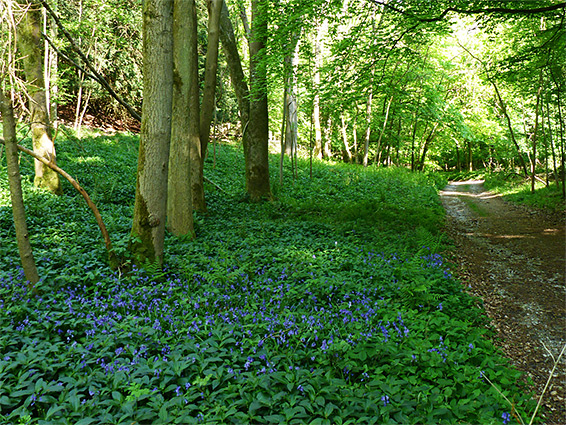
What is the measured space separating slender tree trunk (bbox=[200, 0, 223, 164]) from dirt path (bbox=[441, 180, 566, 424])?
6.75 m

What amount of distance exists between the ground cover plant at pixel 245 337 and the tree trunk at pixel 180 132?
534 millimetres

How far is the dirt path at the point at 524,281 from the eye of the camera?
4.35 m

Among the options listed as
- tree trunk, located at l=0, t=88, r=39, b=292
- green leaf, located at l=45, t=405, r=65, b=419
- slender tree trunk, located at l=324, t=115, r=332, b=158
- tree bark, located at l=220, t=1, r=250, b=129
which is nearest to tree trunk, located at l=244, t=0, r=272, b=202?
tree bark, located at l=220, t=1, r=250, b=129

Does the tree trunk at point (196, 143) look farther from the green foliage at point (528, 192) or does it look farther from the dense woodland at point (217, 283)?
the green foliage at point (528, 192)

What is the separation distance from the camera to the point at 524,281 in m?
6.71

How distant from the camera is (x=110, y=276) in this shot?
5180 millimetres

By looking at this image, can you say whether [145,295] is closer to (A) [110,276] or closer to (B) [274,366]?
(A) [110,276]

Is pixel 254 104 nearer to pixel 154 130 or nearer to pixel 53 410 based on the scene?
pixel 154 130

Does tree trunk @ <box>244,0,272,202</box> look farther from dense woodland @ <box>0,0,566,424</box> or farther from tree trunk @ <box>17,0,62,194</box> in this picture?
tree trunk @ <box>17,0,62,194</box>

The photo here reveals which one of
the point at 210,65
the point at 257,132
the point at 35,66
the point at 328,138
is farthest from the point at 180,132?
the point at 328,138

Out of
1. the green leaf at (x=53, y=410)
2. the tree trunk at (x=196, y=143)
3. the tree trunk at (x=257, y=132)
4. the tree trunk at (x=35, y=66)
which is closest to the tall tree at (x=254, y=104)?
the tree trunk at (x=257, y=132)

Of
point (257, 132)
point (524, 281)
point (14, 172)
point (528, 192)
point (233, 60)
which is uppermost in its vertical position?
point (233, 60)

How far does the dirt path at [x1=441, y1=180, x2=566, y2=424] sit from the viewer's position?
4.35 meters

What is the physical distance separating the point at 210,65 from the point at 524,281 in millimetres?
8041
